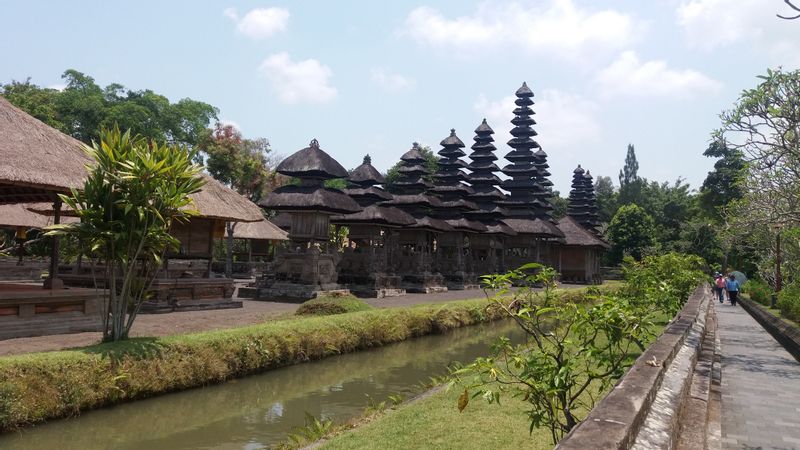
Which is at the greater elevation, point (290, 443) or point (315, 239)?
point (315, 239)

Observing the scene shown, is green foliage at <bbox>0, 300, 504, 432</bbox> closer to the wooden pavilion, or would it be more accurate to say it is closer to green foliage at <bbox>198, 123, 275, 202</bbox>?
the wooden pavilion

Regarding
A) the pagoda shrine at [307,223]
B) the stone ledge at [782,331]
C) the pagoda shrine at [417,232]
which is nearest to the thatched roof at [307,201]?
the pagoda shrine at [307,223]

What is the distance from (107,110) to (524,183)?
34.5 metres

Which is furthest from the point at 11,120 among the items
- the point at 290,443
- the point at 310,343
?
the point at 290,443

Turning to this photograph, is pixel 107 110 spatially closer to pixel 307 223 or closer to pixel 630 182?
pixel 307 223

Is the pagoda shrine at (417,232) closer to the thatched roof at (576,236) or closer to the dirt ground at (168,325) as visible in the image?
the dirt ground at (168,325)

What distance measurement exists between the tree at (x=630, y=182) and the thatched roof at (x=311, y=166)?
202 ft

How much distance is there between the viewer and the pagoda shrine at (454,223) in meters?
37.3

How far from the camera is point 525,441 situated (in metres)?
6.66

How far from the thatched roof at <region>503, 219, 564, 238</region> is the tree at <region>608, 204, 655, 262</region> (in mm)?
16295

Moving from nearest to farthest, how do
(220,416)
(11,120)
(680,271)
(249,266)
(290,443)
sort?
(290,443)
(220,416)
(11,120)
(680,271)
(249,266)

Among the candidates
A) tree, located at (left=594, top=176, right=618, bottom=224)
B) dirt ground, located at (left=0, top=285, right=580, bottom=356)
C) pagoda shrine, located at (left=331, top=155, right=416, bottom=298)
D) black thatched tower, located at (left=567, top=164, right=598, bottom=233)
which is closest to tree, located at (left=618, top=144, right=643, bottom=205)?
tree, located at (left=594, top=176, right=618, bottom=224)

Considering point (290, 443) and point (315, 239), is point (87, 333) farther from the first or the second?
point (315, 239)

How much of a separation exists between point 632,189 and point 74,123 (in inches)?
2738
